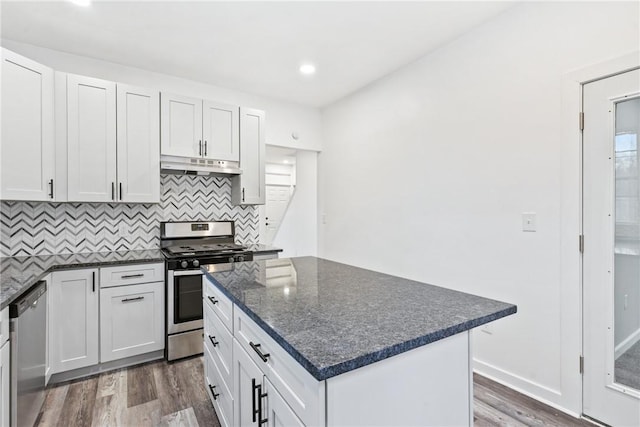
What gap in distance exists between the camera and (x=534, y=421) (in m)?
1.89

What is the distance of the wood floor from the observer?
189cm

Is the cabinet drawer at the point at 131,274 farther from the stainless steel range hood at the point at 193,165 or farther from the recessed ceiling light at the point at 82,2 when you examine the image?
the recessed ceiling light at the point at 82,2

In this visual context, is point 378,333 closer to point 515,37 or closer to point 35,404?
point 35,404

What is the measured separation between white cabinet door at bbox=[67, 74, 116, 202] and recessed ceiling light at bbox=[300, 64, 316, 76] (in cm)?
169

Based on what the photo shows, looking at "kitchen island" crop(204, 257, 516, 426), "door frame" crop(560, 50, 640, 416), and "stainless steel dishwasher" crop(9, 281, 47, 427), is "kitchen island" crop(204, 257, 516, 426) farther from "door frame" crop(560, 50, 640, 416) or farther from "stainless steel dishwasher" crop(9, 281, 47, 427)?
"door frame" crop(560, 50, 640, 416)

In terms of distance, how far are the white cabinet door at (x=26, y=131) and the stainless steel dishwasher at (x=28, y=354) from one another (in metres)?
0.80

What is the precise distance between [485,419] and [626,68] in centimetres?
215

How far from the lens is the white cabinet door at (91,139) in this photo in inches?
101

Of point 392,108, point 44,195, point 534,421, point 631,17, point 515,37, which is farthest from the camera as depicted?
point 392,108

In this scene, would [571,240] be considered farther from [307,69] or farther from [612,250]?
[307,69]

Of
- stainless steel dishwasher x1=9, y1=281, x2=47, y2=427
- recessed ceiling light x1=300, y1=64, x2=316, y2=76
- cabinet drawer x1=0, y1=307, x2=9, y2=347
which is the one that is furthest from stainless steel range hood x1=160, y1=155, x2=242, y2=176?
cabinet drawer x1=0, y1=307, x2=9, y2=347

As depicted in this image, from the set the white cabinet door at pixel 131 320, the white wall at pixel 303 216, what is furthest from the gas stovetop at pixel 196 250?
the white wall at pixel 303 216

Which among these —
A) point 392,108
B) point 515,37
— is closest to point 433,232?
point 392,108

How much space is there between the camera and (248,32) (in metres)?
2.52
